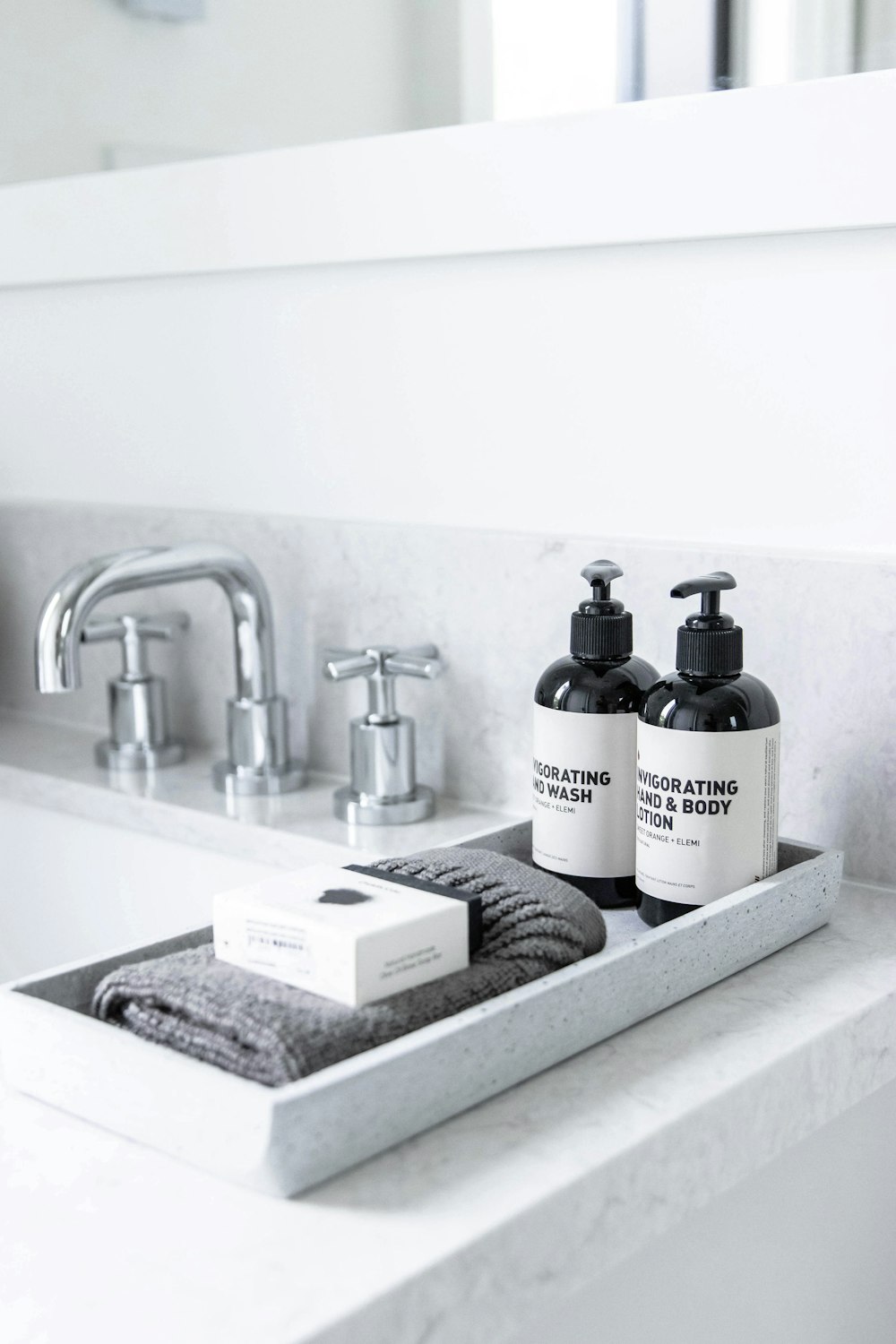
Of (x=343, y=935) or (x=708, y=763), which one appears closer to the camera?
(x=343, y=935)

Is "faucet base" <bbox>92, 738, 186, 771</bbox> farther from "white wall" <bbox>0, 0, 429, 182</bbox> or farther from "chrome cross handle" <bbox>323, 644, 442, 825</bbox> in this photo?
"white wall" <bbox>0, 0, 429, 182</bbox>

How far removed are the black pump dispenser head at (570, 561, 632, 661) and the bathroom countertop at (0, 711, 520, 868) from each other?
162 millimetres

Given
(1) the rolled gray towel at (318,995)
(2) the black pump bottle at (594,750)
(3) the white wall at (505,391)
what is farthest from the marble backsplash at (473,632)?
(1) the rolled gray towel at (318,995)

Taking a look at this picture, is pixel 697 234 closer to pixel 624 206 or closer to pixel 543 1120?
pixel 624 206

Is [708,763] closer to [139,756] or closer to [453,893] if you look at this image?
[453,893]

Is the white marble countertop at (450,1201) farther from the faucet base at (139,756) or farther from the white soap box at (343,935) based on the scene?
the faucet base at (139,756)

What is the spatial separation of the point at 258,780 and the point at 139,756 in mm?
132

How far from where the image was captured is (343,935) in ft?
1.73

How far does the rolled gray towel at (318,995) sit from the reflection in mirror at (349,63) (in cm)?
48

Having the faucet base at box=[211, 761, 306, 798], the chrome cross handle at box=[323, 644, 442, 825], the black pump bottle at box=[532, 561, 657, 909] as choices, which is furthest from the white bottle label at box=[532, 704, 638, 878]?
the faucet base at box=[211, 761, 306, 798]

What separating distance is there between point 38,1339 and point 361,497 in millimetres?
689

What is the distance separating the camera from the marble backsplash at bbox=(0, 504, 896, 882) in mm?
806

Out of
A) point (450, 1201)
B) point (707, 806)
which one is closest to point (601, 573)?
point (707, 806)

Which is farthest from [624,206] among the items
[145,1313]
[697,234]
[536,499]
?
[145,1313]
